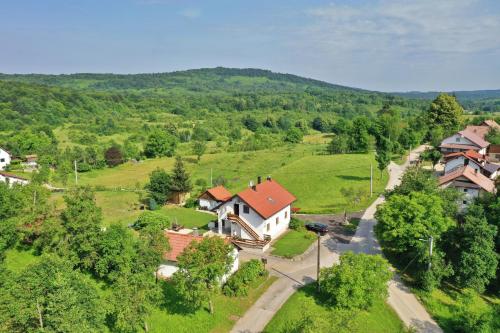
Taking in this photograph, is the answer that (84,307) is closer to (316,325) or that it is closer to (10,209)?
(316,325)

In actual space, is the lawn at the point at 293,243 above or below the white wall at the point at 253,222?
below

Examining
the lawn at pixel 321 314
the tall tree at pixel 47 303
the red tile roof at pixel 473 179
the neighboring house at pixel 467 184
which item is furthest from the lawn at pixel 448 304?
the tall tree at pixel 47 303

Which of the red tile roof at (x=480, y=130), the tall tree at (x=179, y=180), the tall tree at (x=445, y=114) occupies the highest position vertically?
the tall tree at (x=445, y=114)

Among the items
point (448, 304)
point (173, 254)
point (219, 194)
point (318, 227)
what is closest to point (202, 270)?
point (173, 254)

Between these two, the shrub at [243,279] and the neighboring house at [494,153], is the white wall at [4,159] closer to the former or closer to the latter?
the shrub at [243,279]

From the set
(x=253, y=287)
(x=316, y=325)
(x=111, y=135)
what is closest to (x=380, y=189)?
(x=253, y=287)

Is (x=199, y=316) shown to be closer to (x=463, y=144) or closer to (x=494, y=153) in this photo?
(x=463, y=144)
